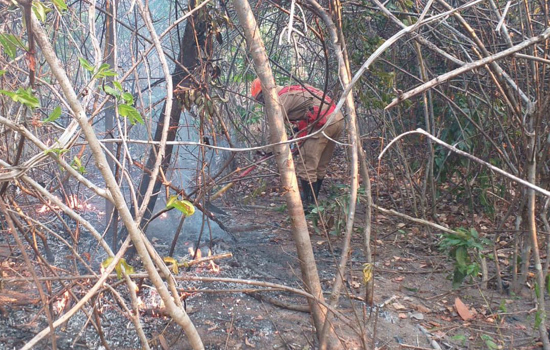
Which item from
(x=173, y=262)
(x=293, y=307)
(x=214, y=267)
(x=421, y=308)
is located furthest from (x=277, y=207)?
(x=173, y=262)

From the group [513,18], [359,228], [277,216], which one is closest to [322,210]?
[359,228]

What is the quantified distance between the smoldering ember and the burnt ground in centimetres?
2

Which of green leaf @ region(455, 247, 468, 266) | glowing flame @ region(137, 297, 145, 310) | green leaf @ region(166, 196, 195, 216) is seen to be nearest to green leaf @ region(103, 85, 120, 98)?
green leaf @ region(166, 196, 195, 216)

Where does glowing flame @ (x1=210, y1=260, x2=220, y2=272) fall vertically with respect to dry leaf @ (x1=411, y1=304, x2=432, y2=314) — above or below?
above

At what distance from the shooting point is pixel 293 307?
3.68m

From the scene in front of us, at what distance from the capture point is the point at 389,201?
6.27 meters

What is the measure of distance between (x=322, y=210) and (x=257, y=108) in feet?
12.2

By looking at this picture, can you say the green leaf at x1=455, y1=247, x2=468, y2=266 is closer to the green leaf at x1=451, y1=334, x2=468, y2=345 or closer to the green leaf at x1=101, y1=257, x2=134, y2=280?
the green leaf at x1=451, y1=334, x2=468, y2=345

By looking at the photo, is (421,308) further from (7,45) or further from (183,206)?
(7,45)

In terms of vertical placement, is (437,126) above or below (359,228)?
above

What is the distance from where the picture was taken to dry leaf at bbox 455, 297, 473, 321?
3.64 meters

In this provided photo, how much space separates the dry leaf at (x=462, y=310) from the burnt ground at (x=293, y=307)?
3 centimetres

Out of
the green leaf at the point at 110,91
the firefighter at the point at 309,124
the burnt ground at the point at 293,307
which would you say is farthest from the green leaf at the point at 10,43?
the firefighter at the point at 309,124

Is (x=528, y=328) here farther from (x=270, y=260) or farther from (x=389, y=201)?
(x=389, y=201)
